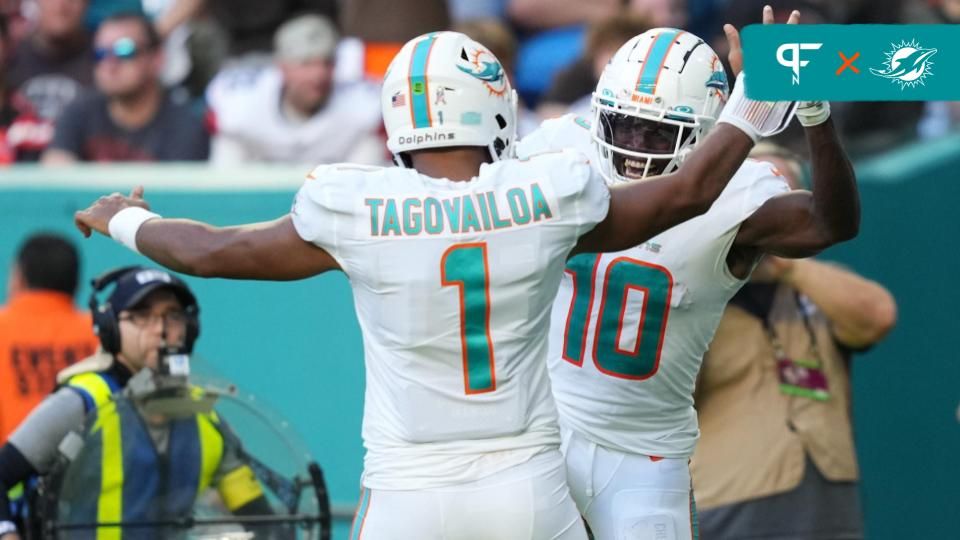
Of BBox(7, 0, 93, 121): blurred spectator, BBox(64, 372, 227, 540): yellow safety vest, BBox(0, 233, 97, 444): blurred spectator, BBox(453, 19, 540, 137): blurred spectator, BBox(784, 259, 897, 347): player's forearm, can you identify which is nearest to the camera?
BBox(64, 372, 227, 540): yellow safety vest

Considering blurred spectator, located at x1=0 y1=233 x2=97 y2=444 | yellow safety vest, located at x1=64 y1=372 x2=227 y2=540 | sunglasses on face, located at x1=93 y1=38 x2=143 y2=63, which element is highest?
sunglasses on face, located at x1=93 y1=38 x2=143 y2=63

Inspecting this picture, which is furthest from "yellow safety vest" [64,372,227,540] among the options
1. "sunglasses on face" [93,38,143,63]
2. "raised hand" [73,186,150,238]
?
"sunglasses on face" [93,38,143,63]

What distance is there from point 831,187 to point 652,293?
2.00 ft

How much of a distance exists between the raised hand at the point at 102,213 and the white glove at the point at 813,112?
1.66 metres

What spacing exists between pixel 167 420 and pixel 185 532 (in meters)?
0.35

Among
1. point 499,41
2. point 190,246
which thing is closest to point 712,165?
point 190,246

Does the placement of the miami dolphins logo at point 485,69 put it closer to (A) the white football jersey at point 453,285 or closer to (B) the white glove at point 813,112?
(A) the white football jersey at point 453,285

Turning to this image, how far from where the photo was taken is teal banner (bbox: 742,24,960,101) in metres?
3.94

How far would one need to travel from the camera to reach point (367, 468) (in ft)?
14.7

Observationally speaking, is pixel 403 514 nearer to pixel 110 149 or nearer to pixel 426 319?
pixel 426 319

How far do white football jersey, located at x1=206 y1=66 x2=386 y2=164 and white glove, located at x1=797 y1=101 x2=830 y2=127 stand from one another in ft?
13.4

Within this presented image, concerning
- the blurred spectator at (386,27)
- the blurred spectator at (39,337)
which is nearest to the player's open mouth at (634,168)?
the blurred spectator at (39,337)

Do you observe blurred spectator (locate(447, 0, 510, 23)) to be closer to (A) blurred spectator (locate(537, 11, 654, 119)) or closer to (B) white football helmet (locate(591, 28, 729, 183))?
(A) blurred spectator (locate(537, 11, 654, 119))

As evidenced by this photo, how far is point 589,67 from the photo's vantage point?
866 centimetres
